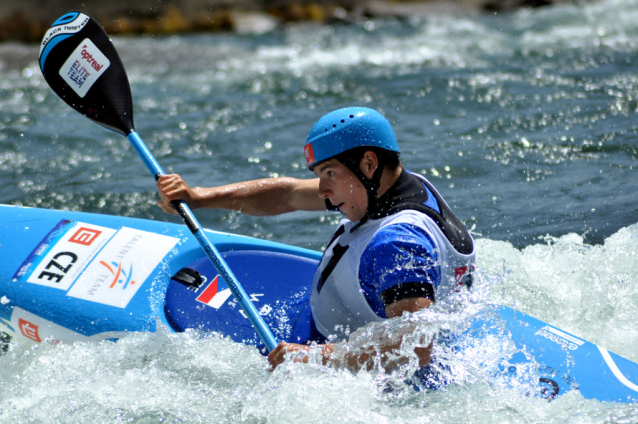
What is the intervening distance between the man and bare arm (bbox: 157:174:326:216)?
59 centimetres

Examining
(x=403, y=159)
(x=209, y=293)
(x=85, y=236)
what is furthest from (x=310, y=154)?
(x=403, y=159)

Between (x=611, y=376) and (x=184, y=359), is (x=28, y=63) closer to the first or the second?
(x=184, y=359)

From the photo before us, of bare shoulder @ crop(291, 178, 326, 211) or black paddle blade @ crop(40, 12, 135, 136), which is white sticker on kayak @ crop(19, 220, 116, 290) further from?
bare shoulder @ crop(291, 178, 326, 211)

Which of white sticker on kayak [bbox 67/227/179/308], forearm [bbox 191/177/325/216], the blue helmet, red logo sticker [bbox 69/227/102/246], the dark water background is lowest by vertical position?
the dark water background

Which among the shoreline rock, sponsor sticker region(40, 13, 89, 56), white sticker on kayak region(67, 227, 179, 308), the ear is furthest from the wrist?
the shoreline rock

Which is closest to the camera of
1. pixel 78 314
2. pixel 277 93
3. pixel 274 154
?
pixel 78 314

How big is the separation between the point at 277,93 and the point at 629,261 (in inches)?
220

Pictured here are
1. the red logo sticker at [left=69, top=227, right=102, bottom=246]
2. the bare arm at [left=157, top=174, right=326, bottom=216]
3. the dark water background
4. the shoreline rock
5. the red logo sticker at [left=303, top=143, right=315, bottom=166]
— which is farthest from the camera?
the shoreline rock

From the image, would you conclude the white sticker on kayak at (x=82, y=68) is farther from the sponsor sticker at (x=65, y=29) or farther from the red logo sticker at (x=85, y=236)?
the red logo sticker at (x=85, y=236)

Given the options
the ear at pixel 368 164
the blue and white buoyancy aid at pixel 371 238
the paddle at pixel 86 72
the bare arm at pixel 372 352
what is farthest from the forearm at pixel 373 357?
the paddle at pixel 86 72

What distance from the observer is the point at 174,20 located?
1402 cm

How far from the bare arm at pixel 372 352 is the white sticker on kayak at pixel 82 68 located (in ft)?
5.90

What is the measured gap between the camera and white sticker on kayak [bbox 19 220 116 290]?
3.21 m

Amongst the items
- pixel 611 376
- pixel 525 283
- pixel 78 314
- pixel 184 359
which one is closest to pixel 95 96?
pixel 78 314
